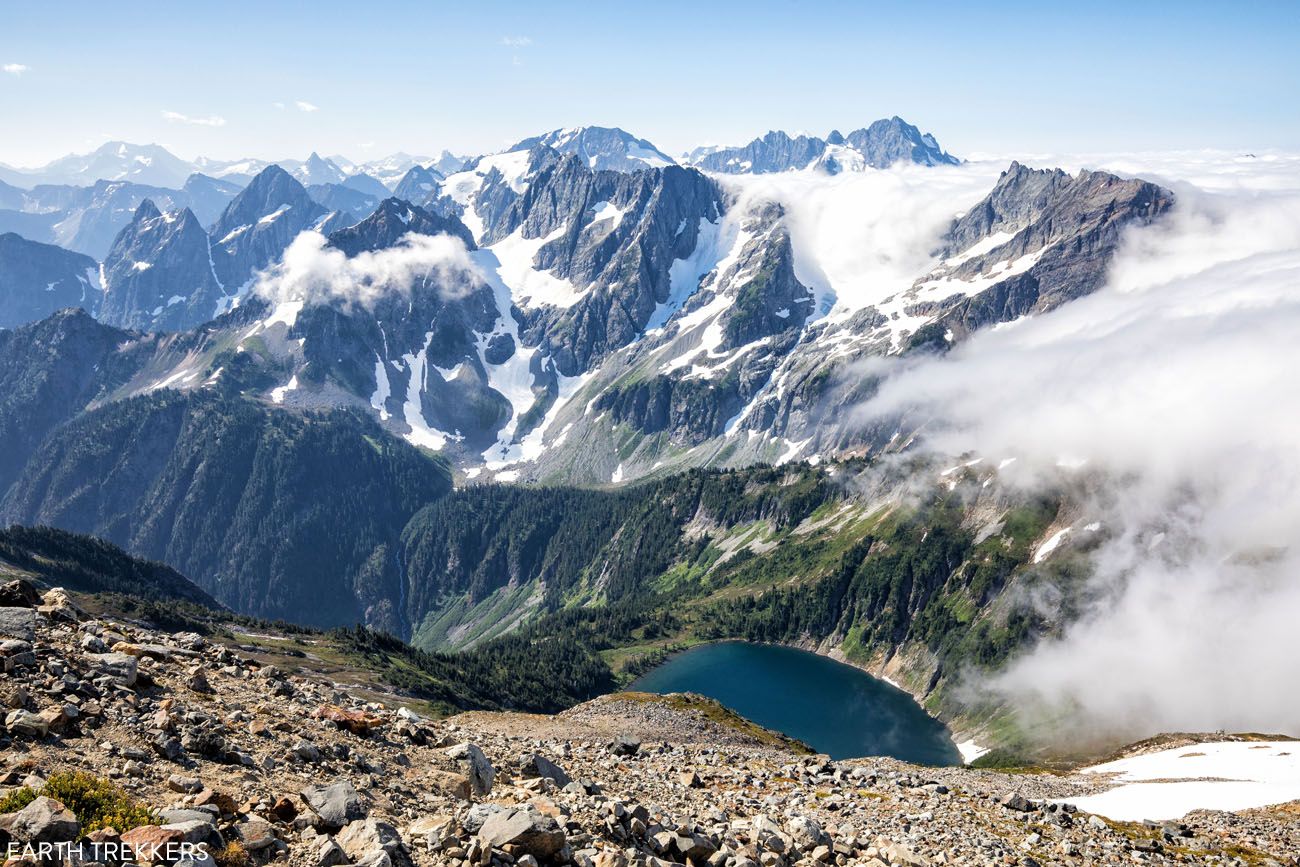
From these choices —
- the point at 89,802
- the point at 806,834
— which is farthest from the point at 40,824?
the point at 806,834

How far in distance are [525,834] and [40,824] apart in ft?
33.7

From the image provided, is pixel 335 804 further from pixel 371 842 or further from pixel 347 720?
pixel 347 720

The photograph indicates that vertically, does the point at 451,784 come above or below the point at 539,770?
above

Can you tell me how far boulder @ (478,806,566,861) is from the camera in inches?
780

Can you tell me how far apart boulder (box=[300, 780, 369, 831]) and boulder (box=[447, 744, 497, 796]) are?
5782 millimetres

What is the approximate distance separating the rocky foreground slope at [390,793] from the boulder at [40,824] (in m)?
0.04

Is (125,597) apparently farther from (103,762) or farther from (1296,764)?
(1296,764)

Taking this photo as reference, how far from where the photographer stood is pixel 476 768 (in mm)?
28188

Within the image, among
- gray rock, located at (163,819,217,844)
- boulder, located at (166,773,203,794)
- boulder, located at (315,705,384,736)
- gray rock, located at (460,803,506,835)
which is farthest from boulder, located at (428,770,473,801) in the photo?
gray rock, located at (163,819,217,844)

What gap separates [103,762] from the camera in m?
20.9

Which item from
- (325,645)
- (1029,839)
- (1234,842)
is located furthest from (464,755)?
(325,645)

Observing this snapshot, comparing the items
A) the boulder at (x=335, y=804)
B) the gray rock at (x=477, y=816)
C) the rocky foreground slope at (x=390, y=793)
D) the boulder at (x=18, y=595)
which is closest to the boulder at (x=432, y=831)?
the rocky foreground slope at (x=390, y=793)

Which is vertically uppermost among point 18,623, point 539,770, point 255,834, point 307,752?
point 18,623

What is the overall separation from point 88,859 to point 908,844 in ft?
100
